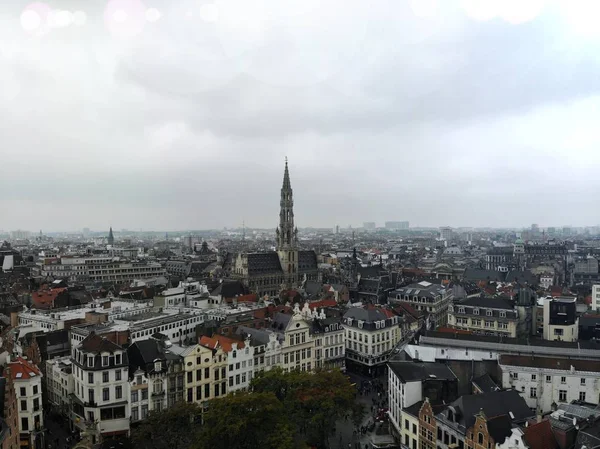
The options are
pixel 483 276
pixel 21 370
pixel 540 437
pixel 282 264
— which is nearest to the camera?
pixel 540 437

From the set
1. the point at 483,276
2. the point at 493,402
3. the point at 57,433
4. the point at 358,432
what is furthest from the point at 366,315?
the point at 483,276

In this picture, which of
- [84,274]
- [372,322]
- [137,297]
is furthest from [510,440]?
[84,274]

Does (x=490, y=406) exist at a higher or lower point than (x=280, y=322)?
lower

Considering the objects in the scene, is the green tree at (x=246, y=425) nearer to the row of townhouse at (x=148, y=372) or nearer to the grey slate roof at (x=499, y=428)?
the row of townhouse at (x=148, y=372)

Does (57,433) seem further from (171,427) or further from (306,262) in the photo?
(306,262)

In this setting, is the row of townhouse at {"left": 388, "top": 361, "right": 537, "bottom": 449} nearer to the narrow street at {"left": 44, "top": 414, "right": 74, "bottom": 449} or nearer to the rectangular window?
the rectangular window

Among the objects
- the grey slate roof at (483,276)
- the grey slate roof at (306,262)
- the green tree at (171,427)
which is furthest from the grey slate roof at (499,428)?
the grey slate roof at (306,262)

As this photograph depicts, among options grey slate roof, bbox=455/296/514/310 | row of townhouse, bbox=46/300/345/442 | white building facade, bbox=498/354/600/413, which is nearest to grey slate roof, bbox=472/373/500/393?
white building facade, bbox=498/354/600/413
